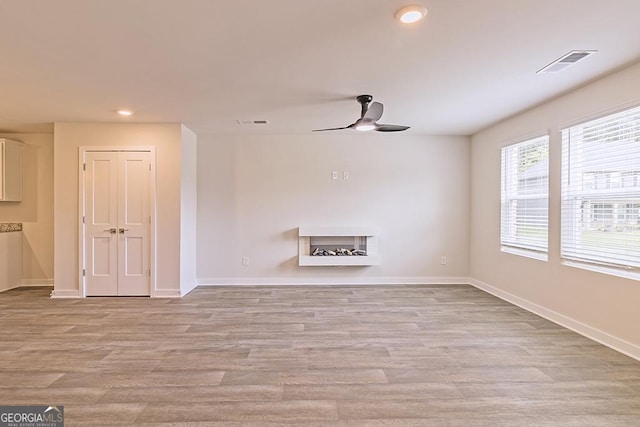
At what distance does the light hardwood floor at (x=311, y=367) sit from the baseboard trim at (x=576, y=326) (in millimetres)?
98

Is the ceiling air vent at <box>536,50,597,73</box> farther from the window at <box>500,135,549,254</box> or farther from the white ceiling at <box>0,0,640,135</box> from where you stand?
the window at <box>500,135,549,254</box>

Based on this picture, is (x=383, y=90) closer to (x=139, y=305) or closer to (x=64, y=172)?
(x=139, y=305)

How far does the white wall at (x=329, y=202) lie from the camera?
544 centimetres

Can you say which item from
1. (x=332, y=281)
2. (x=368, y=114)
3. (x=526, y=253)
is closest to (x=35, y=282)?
(x=332, y=281)

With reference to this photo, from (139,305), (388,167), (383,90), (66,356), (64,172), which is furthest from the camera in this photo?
(388,167)

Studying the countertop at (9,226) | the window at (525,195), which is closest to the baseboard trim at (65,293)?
the countertop at (9,226)

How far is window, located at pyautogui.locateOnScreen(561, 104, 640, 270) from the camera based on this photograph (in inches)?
114

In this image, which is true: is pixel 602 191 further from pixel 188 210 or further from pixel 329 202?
pixel 188 210

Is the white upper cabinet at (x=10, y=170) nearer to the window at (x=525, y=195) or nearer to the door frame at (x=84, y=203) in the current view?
the door frame at (x=84, y=203)

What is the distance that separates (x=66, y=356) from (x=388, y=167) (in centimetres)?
473

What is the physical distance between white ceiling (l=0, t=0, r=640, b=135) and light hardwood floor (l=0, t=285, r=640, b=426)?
8.08ft

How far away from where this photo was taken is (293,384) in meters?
2.34

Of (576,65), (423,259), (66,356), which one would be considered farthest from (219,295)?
(576,65)

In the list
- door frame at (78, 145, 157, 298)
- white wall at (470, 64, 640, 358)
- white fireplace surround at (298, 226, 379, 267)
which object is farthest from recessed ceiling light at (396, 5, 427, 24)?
door frame at (78, 145, 157, 298)
